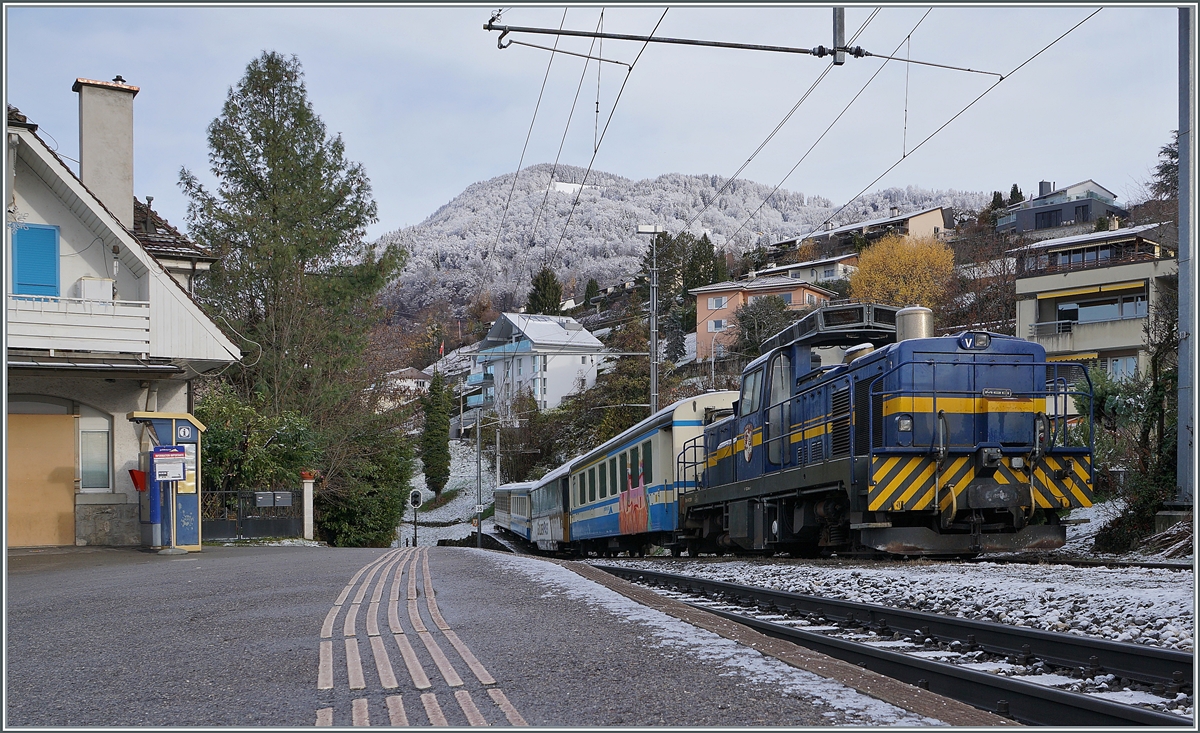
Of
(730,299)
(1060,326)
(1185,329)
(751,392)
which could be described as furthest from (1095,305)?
Answer: (730,299)

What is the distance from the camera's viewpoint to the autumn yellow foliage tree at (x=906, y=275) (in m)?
57.1

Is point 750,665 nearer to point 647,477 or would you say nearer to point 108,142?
point 647,477

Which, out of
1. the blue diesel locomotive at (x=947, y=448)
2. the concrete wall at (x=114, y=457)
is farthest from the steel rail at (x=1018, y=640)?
the concrete wall at (x=114, y=457)

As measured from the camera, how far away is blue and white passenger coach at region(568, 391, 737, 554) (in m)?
18.5

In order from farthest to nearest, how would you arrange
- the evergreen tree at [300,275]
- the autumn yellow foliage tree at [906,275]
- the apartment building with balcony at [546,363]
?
1. the apartment building with balcony at [546,363]
2. the autumn yellow foliage tree at [906,275]
3. the evergreen tree at [300,275]

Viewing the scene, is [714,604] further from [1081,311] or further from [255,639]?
[1081,311]

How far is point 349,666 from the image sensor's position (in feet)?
16.8

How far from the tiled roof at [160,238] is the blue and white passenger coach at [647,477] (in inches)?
390

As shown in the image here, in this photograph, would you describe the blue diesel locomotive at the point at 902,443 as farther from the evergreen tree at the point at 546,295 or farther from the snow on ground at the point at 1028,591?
the evergreen tree at the point at 546,295

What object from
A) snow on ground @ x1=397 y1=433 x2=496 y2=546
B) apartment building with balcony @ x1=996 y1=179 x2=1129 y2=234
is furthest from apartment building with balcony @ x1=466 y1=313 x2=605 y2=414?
apartment building with balcony @ x1=996 y1=179 x2=1129 y2=234

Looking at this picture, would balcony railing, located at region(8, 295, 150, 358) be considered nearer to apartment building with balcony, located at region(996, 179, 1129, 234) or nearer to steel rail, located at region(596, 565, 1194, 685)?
steel rail, located at region(596, 565, 1194, 685)

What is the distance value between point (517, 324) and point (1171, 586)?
63412 mm

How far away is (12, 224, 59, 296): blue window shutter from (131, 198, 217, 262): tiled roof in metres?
2.75

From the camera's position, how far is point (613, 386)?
2137 inches
